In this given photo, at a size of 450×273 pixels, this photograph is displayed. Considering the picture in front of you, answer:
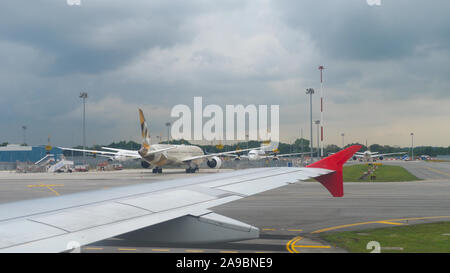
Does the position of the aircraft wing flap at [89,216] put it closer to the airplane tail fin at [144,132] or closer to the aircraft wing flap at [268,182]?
the aircraft wing flap at [268,182]

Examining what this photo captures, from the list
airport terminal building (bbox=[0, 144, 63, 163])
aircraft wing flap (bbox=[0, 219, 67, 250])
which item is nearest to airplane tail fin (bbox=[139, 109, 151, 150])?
aircraft wing flap (bbox=[0, 219, 67, 250])

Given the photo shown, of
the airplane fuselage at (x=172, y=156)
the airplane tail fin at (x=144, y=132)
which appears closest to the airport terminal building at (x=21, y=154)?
the airplane fuselage at (x=172, y=156)

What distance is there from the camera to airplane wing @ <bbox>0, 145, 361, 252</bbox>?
3.60 m

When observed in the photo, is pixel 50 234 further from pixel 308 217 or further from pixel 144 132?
pixel 144 132

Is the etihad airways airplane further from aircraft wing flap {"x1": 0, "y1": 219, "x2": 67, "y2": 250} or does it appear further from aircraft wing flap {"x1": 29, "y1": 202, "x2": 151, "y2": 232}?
aircraft wing flap {"x1": 0, "y1": 219, "x2": 67, "y2": 250}

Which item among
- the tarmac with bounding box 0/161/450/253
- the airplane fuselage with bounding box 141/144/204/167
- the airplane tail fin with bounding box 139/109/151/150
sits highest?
the airplane tail fin with bounding box 139/109/151/150

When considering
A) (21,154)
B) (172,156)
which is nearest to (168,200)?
(172,156)

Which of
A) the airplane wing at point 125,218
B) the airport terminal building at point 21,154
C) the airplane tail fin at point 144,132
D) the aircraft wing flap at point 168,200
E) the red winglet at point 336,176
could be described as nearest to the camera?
the airplane wing at point 125,218

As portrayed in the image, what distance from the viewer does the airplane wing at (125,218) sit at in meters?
3.60

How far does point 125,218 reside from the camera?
4.67 meters

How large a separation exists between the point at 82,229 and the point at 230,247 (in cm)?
629
